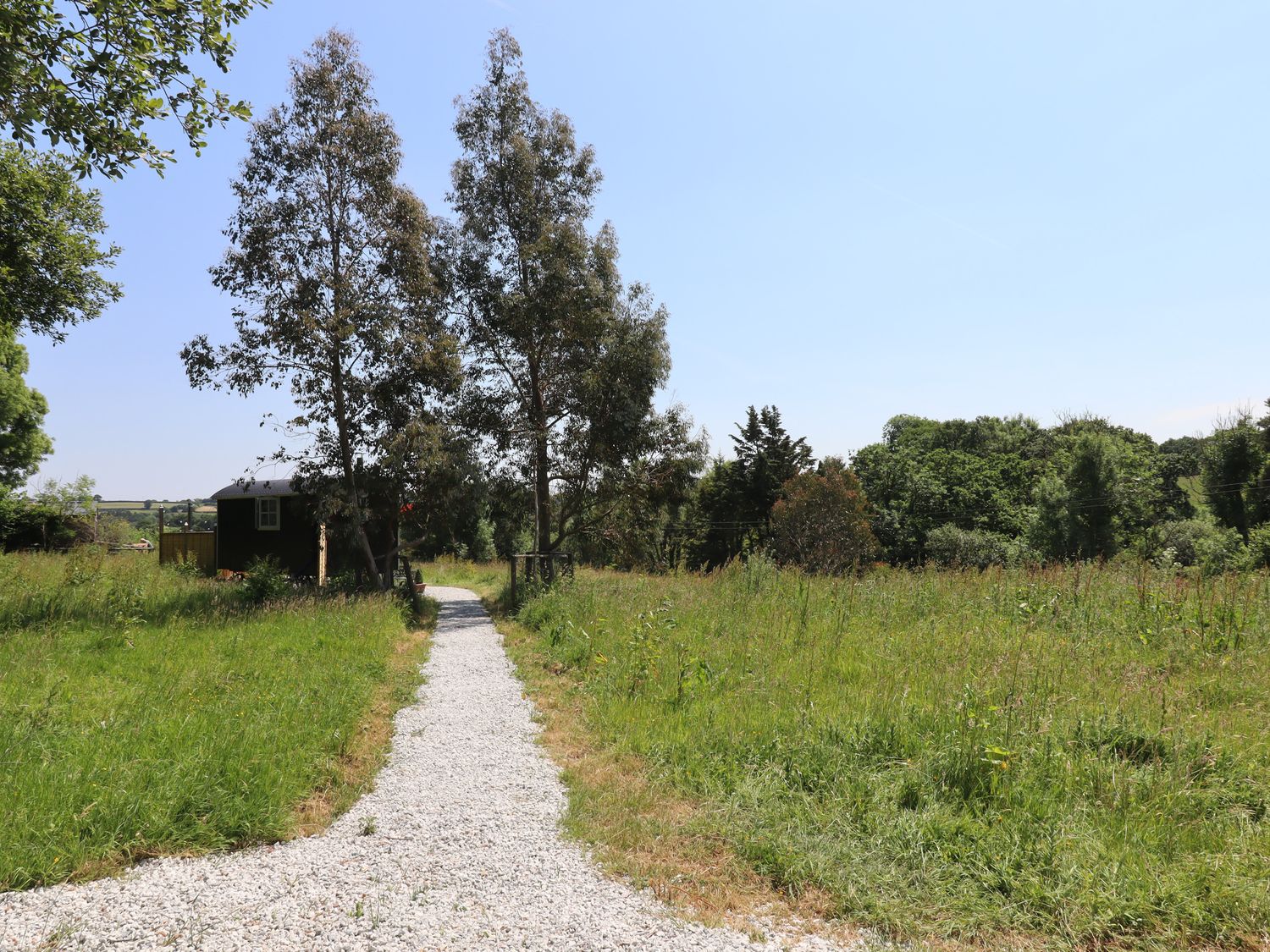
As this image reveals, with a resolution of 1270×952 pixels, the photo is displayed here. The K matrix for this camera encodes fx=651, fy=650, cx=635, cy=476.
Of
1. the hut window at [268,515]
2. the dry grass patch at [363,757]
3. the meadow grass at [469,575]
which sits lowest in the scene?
the meadow grass at [469,575]

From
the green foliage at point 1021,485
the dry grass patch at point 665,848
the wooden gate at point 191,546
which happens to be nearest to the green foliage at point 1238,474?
the green foliage at point 1021,485

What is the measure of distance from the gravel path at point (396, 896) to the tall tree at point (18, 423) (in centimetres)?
3723

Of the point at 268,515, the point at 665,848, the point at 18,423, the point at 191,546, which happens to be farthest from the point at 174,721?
the point at 18,423

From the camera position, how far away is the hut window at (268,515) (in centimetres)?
2164

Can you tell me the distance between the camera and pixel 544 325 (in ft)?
59.6

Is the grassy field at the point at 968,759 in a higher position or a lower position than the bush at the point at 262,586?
lower

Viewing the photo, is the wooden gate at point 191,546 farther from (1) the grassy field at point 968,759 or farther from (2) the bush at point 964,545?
(2) the bush at point 964,545

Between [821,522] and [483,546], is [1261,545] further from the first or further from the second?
[483,546]

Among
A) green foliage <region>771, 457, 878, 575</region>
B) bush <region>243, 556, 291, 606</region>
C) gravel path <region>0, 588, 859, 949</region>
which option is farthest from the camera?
green foliage <region>771, 457, 878, 575</region>

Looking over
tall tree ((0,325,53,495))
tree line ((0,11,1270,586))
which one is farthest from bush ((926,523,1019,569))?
tall tree ((0,325,53,495))

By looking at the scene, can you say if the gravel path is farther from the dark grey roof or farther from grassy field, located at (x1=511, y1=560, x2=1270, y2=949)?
the dark grey roof

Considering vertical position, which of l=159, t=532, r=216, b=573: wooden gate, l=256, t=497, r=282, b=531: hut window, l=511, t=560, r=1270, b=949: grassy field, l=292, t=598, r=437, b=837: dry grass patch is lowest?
l=292, t=598, r=437, b=837: dry grass patch

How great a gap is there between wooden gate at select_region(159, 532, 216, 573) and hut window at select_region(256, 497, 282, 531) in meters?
2.37

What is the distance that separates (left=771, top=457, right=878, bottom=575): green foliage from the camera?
36.2 meters
